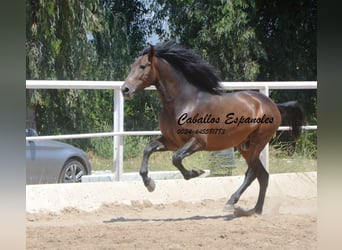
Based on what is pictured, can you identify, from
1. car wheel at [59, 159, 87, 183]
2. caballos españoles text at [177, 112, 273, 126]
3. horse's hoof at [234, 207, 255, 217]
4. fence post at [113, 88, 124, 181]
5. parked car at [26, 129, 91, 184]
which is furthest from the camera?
horse's hoof at [234, 207, 255, 217]

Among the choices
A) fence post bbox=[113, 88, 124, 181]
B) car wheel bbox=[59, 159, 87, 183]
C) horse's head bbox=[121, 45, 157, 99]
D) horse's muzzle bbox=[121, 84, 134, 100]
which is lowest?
car wheel bbox=[59, 159, 87, 183]

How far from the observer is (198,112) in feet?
14.1

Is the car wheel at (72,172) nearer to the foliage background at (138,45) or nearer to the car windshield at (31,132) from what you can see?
the foliage background at (138,45)

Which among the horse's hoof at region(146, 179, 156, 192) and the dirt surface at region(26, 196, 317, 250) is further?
the horse's hoof at region(146, 179, 156, 192)

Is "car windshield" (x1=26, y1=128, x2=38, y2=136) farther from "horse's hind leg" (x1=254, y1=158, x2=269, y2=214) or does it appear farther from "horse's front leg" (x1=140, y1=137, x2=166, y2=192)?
"horse's hind leg" (x1=254, y1=158, x2=269, y2=214)

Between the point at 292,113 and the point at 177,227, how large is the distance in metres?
1.06

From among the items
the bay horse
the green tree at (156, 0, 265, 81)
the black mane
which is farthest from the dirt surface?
the green tree at (156, 0, 265, 81)

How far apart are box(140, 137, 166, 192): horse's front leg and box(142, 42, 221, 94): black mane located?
458mm

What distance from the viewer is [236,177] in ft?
14.4

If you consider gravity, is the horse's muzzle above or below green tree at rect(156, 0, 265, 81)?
below

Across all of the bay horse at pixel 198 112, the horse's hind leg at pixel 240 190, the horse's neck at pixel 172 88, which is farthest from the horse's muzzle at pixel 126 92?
the horse's hind leg at pixel 240 190

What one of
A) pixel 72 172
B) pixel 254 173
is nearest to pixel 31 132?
pixel 72 172

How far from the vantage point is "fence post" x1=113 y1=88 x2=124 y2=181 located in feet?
13.7
